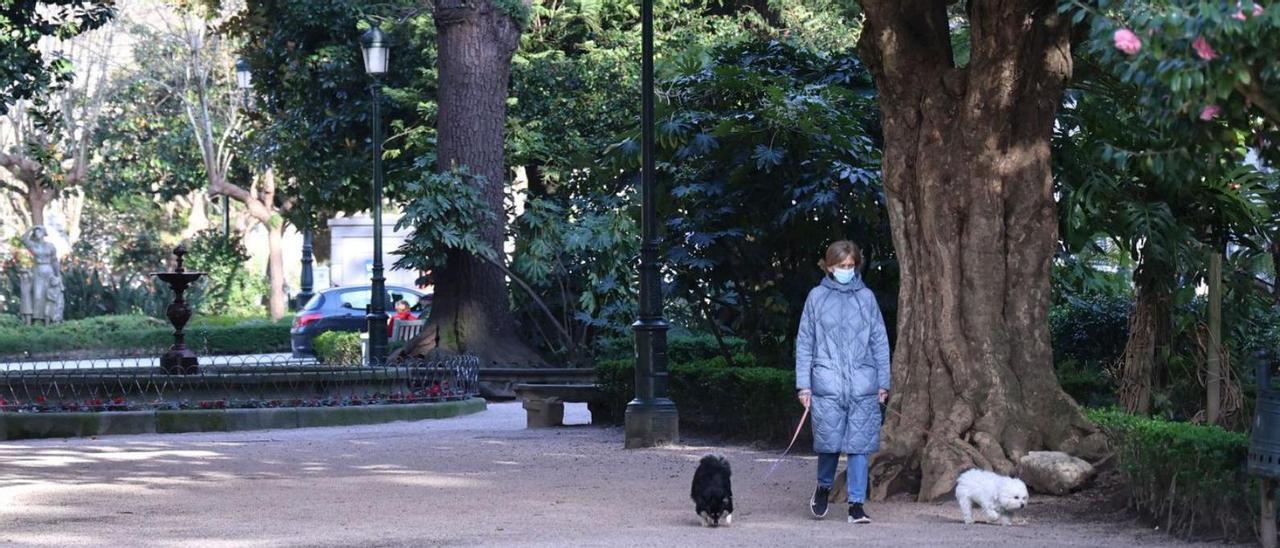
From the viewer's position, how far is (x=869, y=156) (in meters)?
15.5

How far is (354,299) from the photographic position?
35.1 meters

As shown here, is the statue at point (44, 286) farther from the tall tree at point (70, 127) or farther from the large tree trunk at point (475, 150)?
the large tree trunk at point (475, 150)

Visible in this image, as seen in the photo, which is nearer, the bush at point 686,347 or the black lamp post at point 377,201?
the bush at point 686,347

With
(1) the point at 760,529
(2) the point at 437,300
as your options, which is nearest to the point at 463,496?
(1) the point at 760,529

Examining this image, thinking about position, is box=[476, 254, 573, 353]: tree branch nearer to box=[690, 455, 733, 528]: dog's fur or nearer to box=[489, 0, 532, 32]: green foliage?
box=[489, 0, 532, 32]: green foliage

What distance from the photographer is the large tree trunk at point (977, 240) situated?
35.6 ft

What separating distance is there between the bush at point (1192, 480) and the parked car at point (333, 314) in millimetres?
24509

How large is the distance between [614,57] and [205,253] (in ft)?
76.6

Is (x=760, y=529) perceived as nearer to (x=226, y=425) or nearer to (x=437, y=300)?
(x=226, y=425)

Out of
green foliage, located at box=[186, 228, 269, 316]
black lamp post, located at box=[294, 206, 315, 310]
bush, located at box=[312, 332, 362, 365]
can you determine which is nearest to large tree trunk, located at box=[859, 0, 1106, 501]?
bush, located at box=[312, 332, 362, 365]

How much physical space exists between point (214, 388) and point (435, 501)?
350 inches

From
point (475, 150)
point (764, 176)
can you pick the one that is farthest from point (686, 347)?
point (764, 176)

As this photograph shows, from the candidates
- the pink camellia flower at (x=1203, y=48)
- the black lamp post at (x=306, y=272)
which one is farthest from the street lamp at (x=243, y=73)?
the pink camellia flower at (x=1203, y=48)

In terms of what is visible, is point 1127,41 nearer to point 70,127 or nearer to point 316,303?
point 316,303
